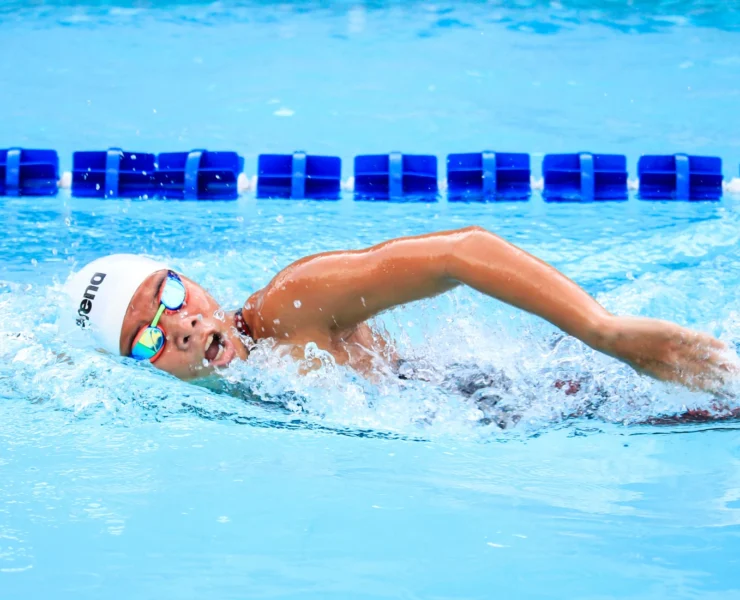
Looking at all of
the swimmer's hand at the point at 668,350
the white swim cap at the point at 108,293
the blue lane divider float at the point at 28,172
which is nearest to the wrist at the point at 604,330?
the swimmer's hand at the point at 668,350

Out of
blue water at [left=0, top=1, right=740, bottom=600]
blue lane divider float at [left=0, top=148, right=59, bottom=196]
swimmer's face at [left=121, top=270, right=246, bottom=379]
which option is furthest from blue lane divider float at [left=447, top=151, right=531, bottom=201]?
swimmer's face at [left=121, top=270, right=246, bottom=379]

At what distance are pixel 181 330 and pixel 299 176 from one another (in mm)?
2760

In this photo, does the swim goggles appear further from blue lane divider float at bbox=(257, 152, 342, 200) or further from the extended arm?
blue lane divider float at bbox=(257, 152, 342, 200)

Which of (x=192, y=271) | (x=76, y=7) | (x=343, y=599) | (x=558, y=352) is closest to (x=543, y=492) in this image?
(x=343, y=599)

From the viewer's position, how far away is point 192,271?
3.98 m

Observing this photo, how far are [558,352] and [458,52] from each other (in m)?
4.56

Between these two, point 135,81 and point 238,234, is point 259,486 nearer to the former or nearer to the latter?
point 238,234

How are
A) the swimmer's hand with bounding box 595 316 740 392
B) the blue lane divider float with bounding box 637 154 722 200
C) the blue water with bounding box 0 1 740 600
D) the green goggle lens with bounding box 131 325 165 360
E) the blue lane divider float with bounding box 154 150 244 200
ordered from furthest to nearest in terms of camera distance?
the blue lane divider float with bounding box 154 150 244 200, the blue lane divider float with bounding box 637 154 722 200, the green goggle lens with bounding box 131 325 165 360, the swimmer's hand with bounding box 595 316 740 392, the blue water with bounding box 0 1 740 600

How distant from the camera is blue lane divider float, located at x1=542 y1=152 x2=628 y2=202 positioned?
4984 mm

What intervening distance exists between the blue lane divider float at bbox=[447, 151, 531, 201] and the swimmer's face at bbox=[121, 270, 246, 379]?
108 inches

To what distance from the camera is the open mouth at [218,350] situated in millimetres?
2484

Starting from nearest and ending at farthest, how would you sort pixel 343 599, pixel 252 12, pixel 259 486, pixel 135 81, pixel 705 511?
1. pixel 343 599
2. pixel 705 511
3. pixel 259 486
4. pixel 135 81
5. pixel 252 12

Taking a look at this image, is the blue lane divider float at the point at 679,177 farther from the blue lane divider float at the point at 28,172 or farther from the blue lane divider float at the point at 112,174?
the blue lane divider float at the point at 28,172

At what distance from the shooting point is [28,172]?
519 centimetres
